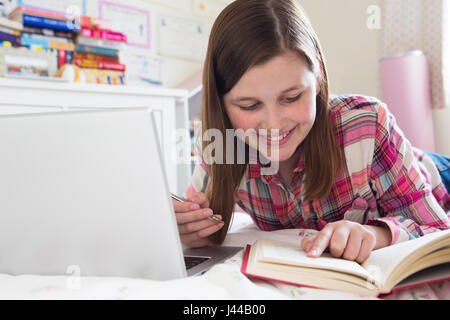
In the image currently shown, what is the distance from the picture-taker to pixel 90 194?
0.46 metres

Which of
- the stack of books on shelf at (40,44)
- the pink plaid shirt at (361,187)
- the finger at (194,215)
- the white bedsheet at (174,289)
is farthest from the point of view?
the stack of books on shelf at (40,44)

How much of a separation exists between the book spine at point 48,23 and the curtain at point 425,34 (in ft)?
4.99

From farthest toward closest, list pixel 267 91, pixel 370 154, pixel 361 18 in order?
pixel 361 18
pixel 370 154
pixel 267 91

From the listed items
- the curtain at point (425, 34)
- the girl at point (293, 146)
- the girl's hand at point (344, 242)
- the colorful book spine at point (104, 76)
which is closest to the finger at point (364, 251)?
the girl's hand at point (344, 242)

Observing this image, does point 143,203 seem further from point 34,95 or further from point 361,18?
point 361,18

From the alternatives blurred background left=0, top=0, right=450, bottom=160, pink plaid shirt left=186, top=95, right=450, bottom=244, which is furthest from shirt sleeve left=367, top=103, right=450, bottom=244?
blurred background left=0, top=0, right=450, bottom=160

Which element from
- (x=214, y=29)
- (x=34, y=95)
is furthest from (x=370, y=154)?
(x=34, y=95)

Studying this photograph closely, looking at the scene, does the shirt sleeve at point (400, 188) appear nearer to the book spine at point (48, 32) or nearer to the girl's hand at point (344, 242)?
the girl's hand at point (344, 242)

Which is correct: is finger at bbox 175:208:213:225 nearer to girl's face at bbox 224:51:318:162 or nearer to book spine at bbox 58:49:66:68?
girl's face at bbox 224:51:318:162

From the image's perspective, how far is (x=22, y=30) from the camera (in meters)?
1.57

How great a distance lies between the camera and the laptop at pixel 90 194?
44 centimetres

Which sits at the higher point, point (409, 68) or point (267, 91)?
point (409, 68)

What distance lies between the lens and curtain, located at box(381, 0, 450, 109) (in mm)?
1992

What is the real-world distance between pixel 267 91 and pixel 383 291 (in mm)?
419
